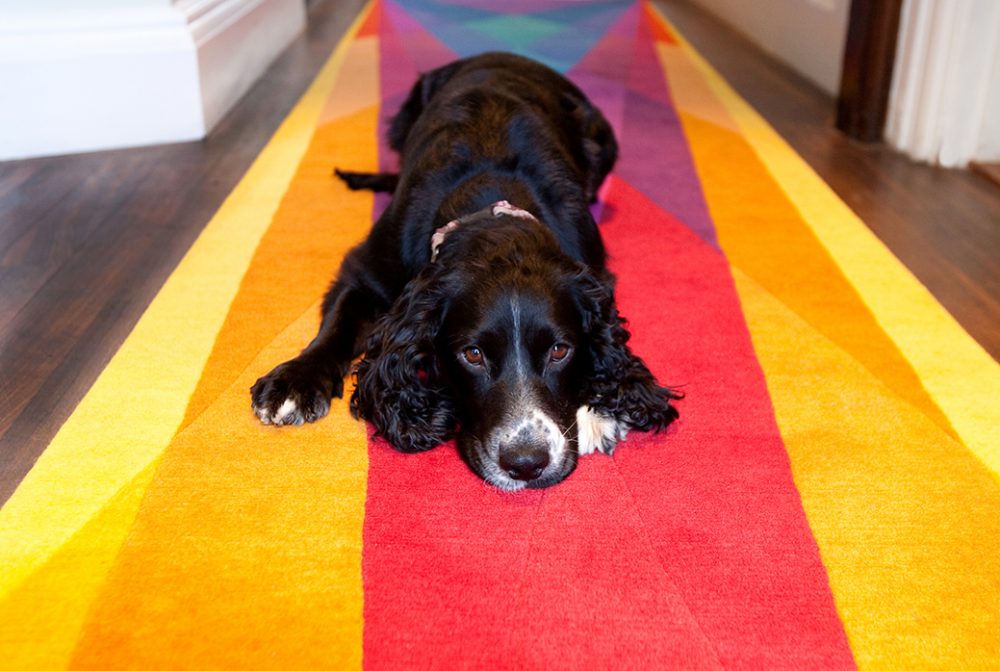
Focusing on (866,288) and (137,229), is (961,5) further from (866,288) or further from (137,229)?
(137,229)

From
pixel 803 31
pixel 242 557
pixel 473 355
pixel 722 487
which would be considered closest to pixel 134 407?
pixel 242 557

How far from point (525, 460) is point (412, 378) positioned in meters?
0.39

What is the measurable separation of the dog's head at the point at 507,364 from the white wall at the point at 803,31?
10.7 ft

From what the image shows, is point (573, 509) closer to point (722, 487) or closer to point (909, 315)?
point (722, 487)

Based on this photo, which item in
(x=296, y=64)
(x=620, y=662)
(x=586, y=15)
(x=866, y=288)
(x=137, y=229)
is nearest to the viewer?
(x=620, y=662)

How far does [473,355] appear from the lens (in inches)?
81.4

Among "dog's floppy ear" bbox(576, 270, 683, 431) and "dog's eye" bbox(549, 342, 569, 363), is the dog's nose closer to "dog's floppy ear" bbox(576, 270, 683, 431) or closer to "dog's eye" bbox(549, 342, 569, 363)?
"dog's eye" bbox(549, 342, 569, 363)

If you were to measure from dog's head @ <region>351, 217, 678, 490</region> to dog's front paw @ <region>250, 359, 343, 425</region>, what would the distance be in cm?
10

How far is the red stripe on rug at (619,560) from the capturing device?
1.63 m

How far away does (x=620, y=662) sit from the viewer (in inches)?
63.0

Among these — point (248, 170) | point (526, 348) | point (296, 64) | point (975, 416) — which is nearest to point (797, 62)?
point (296, 64)

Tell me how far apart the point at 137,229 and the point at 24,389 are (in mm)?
1197

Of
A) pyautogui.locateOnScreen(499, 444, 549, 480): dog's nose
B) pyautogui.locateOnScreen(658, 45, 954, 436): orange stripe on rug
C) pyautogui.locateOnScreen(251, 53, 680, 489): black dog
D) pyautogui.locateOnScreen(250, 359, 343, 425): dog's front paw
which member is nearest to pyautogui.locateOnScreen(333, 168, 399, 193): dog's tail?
pyautogui.locateOnScreen(251, 53, 680, 489): black dog

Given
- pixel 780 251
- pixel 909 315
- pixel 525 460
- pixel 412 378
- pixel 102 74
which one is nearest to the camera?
pixel 525 460
